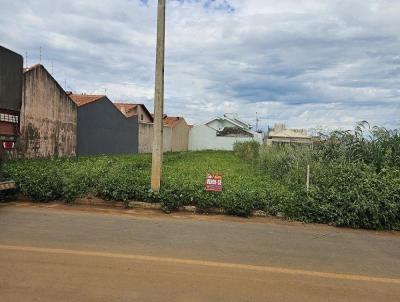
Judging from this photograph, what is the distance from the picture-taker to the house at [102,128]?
1076 inches

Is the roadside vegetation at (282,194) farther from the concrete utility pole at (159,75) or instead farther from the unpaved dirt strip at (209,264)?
the unpaved dirt strip at (209,264)

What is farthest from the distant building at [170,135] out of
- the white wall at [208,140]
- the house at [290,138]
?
the house at [290,138]

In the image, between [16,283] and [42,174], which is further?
[42,174]

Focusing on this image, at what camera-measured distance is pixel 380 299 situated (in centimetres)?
511

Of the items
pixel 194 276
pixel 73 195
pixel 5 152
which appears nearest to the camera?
pixel 194 276

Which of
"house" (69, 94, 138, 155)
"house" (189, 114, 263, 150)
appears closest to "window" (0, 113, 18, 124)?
"house" (69, 94, 138, 155)

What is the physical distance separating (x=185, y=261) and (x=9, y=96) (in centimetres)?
583

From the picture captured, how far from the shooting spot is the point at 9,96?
31.7 feet

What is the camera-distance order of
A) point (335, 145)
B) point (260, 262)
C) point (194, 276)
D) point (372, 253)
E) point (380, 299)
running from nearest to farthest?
1. point (380, 299)
2. point (194, 276)
3. point (260, 262)
4. point (372, 253)
5. point (335, 145)

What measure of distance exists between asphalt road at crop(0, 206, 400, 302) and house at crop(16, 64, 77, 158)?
39.4ft

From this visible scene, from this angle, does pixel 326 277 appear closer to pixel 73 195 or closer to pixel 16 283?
pixel 16 283

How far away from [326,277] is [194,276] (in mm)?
1709

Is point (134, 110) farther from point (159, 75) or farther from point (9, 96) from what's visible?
point (9, 96)

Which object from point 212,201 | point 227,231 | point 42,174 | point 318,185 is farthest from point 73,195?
point 318,185
